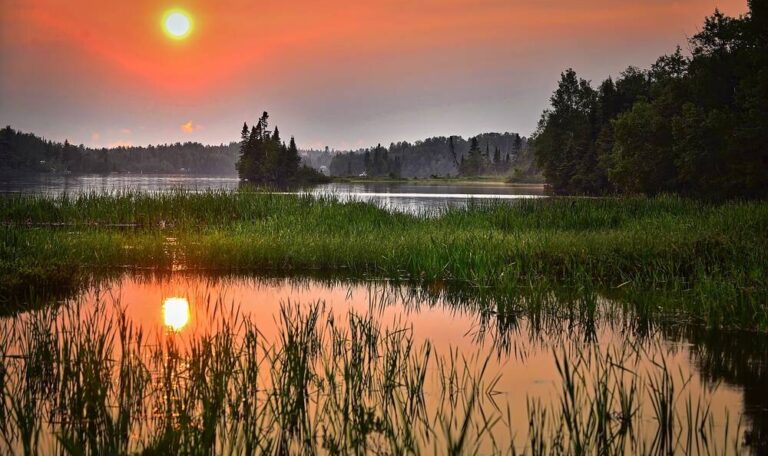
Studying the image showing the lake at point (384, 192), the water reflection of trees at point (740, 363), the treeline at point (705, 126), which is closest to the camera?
the water reflection of trees at point (740, 363)

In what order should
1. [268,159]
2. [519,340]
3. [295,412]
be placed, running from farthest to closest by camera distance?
[268,159] < [519,340] < [295,412]

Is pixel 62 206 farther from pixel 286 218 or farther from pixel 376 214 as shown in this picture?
pixel 376 214

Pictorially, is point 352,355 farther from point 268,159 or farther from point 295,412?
point 268,159

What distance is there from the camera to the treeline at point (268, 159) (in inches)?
5315

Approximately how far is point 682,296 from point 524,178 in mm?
155401

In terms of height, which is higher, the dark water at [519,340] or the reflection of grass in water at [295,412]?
the reflection of grass in water at [295,412]

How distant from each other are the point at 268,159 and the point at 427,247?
116m

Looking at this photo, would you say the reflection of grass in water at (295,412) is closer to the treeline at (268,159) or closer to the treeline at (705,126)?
the treeline at (705,126)

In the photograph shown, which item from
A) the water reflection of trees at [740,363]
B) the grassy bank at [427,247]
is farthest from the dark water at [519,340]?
the grassy bank at [427,247]

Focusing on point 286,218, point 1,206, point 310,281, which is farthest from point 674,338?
point 1,206

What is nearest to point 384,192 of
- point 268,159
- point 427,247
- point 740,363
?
point 268,159

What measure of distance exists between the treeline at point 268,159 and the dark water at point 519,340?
115 m

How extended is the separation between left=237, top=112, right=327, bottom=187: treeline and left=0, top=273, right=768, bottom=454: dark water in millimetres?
115435

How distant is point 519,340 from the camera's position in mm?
12453
